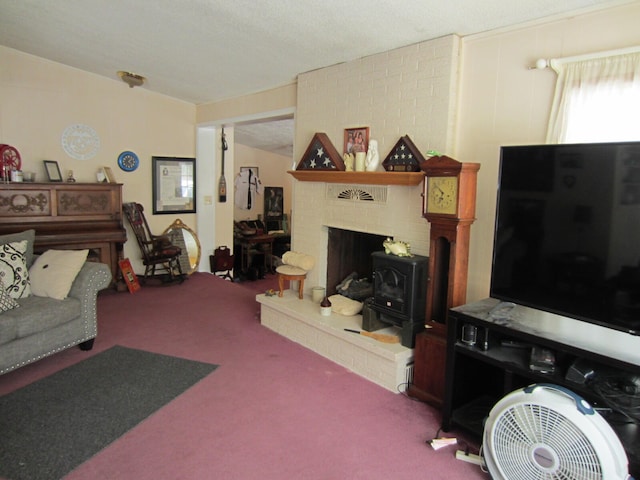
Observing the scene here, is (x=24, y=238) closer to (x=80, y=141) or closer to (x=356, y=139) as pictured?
(x=80, y=141)

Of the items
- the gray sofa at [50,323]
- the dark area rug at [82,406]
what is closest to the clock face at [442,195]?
the dark area rug at [82,406]

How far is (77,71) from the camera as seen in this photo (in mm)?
5062

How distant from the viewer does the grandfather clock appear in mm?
2648

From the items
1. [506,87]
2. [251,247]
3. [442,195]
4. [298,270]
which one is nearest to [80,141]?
[251,247]

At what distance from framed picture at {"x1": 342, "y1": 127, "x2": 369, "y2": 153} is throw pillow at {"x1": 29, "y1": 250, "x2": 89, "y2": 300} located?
2.33m

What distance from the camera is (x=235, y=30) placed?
10.7 feet

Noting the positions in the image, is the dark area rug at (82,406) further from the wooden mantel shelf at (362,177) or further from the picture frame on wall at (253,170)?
the picture frame on wall at (253,170)

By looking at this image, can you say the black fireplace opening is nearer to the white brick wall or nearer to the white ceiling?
the white brick wall

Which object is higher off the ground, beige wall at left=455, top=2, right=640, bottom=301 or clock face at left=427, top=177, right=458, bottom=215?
beige wall at left=455, top=2, right=640, bottom=301

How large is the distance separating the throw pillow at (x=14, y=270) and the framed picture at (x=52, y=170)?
183 centimetres

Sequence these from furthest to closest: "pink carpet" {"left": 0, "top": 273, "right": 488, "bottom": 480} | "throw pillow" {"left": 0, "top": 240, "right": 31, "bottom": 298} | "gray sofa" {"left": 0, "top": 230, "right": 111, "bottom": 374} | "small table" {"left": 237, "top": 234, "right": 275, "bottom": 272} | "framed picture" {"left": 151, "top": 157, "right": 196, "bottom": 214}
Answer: "small table" {"left": 237, "top": 234, "right": 275, "bottom": 272}, "framed picture" {"left": 151, "top": 157, "right": 196, "bottom": 214}, "throw pillow" {"left": 0, "top": 240, "right": 31, "bottom": 298}, "gray sofa" {"left": 0, "top": 230, "right": 111, "bottom": 374}, "pink carpet" {"left": 0, "top": 273, "right": 488, "bottom": 480}

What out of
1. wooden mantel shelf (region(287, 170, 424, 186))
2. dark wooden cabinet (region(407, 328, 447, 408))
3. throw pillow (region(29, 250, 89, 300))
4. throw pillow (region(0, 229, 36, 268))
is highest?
wooden mantel shelf (region(287, 170, 424, 186))

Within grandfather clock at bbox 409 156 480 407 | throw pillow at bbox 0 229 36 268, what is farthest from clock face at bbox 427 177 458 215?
throw pillow at bbox 0 229 36 268

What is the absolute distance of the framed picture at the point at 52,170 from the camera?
4.88 meters
